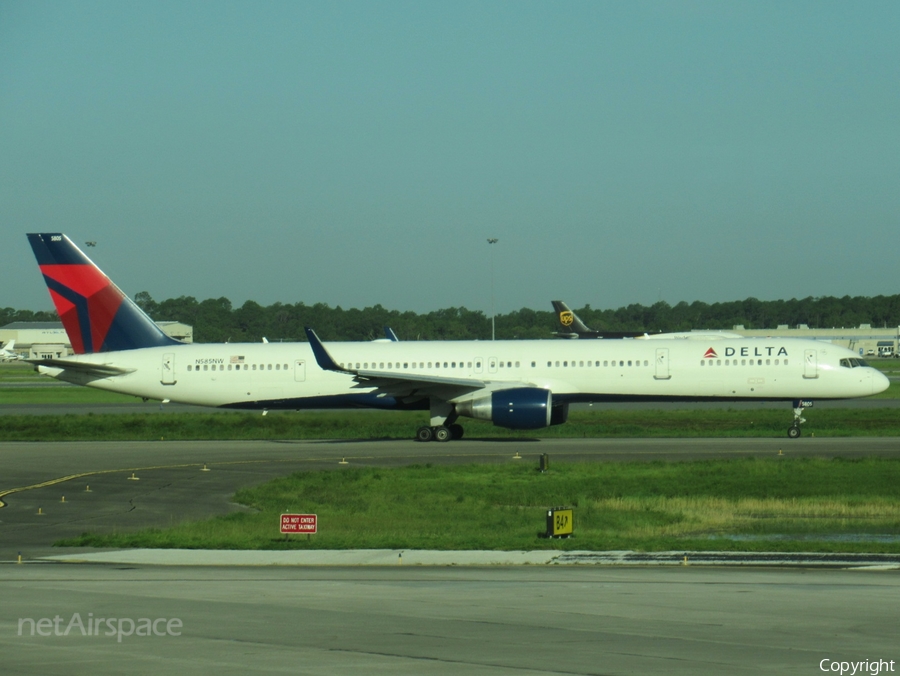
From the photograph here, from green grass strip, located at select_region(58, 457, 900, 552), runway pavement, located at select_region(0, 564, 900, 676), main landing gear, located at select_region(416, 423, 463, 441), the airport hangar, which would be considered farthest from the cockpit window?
the airport hangar

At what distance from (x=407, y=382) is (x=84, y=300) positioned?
1337 cm

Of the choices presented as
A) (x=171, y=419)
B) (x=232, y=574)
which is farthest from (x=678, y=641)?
(x=171, y=419)

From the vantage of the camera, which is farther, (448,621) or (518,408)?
(518,408)

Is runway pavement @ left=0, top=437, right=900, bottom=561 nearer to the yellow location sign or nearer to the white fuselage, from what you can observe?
the white fuselage

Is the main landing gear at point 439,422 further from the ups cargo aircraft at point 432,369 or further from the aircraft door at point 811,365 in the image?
the aircraft door at point 811,365

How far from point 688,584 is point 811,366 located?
26.3 meters

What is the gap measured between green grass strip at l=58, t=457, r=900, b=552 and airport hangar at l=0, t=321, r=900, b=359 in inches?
4665

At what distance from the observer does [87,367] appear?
134 feet

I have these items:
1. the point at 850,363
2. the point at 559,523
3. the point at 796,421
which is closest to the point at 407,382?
the point at 796,421

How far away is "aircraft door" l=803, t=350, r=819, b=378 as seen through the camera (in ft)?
126

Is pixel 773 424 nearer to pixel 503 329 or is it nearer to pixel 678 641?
pixel 678 641

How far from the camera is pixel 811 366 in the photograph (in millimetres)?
38562

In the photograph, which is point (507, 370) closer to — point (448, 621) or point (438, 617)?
point (438, 617)

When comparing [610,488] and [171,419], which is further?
[171,419]
